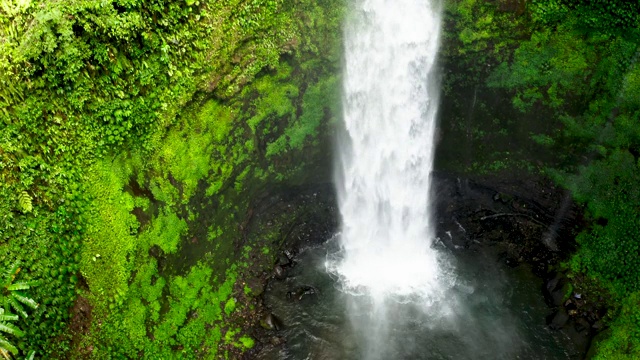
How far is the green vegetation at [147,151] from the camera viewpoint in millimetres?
7273

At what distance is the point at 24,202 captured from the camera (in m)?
7.21

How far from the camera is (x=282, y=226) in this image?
11945 millimetres

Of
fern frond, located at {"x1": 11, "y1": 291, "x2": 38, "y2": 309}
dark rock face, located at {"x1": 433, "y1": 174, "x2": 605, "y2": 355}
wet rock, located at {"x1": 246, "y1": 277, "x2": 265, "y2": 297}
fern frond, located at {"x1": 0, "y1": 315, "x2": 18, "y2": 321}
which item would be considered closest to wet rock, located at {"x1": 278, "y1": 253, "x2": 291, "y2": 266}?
wet rock, located at {"x1": 246, "y1": 277, "x2": 265, "y2": 297}

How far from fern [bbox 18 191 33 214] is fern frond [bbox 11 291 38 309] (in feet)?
4.45

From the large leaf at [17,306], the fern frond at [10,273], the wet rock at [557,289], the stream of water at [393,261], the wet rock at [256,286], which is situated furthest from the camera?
the wet rock at [256,286]

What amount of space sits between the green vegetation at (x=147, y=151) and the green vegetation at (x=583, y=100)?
407cm

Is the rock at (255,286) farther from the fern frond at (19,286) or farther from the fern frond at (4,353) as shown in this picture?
the fern frond at (4,353)

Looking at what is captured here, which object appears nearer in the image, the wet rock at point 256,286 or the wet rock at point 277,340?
the wet rock at point 277,340

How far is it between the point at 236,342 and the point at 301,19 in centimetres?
774

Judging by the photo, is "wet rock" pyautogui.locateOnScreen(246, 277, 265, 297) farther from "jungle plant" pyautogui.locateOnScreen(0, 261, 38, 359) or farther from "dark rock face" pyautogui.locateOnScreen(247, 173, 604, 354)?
"jungle plant" pyautogui.locateOnScreen(0, 261, 38, 359)

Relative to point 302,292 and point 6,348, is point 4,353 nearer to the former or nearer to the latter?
point 6,348

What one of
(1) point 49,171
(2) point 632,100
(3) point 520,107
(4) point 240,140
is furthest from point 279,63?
(2) point 632,100

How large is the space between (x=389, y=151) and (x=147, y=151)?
6136mm

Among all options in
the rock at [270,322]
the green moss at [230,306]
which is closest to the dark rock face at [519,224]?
the rock at [270,322]
